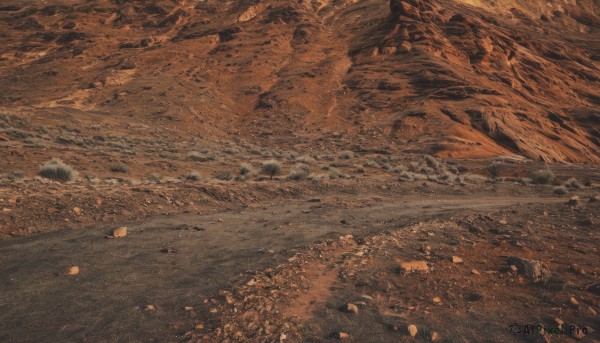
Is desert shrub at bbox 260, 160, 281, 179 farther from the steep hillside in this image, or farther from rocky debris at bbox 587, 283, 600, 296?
rocky debris at bbox 587, 283, 600, 296

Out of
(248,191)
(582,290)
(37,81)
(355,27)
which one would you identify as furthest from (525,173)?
(37,81)

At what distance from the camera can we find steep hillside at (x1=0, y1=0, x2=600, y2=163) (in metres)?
31.4

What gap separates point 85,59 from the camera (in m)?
49.5

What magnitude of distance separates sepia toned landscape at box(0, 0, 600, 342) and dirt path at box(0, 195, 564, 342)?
0.05m

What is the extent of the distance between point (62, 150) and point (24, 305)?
15703 millimetres

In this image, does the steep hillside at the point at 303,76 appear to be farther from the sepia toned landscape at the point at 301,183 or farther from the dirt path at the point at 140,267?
→ the dirt path at the point at 140,267

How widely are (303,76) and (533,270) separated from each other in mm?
38958

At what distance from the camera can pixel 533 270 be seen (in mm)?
5754

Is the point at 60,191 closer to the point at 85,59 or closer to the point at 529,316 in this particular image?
the point at 529,316

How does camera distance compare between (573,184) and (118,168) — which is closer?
(118,168)

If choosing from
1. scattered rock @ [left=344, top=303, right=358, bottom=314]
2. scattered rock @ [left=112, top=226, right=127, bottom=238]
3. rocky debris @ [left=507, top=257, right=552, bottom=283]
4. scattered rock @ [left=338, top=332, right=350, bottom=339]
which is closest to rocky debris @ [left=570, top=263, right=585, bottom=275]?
rocky debris @ [left=507, top=257, right=552, bottom=283]

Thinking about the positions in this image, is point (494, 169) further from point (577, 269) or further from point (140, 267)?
point (140, 267)

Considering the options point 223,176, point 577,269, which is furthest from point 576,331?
point 223,176

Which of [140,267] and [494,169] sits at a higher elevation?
[140,267]
